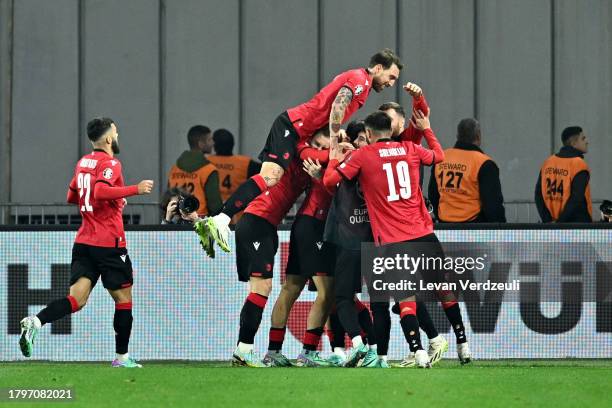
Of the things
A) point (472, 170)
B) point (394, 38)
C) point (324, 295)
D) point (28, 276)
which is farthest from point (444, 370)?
point (394, 38)

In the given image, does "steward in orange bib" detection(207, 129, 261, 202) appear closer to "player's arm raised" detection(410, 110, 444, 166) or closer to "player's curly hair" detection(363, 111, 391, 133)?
"player's arm raised" detection(410, 110, 444, 166)

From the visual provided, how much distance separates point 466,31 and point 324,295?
7.29m

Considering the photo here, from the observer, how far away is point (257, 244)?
12.5m

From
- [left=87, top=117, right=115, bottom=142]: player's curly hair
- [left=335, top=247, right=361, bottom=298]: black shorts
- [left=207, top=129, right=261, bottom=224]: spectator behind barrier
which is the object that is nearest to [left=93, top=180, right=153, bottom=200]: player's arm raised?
[left=87, top=117, right=115, bottom=142]: player's curly hair

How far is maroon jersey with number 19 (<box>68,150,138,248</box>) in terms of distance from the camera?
482 inches

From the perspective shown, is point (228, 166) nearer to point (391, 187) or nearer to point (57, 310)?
point (57, 310)

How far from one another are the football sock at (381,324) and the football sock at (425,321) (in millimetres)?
485

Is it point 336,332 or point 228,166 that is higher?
point 228,166

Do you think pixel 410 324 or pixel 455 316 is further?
pixel 455 316

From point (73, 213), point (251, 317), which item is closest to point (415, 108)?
point (251, 317)

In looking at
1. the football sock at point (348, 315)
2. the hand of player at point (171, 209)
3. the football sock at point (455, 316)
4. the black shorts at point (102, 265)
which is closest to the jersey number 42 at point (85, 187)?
the black shorts at point (102, 265)

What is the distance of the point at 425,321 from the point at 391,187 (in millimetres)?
1334

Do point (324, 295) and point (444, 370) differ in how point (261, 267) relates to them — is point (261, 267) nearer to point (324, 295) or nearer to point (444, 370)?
point (324, 295)

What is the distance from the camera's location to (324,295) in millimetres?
12406
